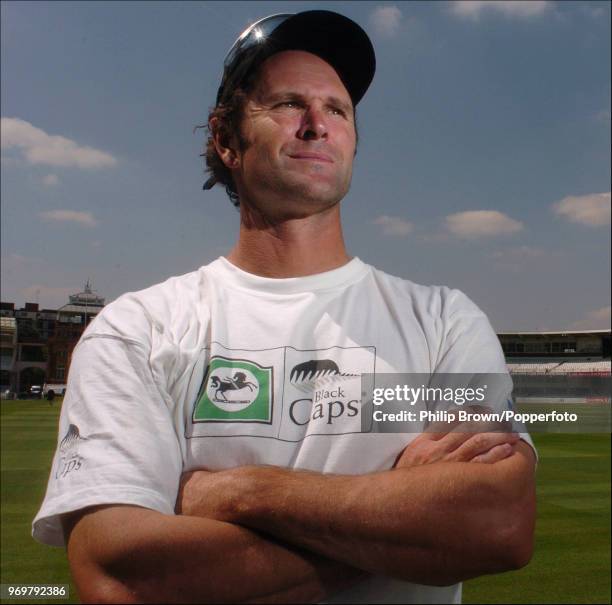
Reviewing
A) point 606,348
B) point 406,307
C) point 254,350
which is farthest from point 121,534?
point 606,348

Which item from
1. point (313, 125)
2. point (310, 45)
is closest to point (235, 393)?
point (313, 125)

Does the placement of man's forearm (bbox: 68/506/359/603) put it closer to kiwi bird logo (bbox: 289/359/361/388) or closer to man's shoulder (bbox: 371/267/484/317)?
kiwi bird logo (bbox: 289/359/361/388)

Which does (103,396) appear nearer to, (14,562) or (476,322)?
(476,322)

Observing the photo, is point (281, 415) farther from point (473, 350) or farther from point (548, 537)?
point (548, 537)

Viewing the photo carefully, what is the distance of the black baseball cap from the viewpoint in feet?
3.26

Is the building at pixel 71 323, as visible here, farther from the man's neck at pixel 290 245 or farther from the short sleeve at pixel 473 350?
the short sleeve at pixel 473 350

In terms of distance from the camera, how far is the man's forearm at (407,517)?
83 cm

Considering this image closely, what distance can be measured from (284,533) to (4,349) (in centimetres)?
69

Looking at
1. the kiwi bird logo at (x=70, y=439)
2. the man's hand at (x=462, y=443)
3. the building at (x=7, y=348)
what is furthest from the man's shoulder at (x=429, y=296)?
the building at (x=7, y=348)

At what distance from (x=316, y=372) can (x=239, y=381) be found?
109 mm

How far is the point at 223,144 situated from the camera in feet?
3.51

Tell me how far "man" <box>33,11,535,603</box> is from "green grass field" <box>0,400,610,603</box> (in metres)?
0.21

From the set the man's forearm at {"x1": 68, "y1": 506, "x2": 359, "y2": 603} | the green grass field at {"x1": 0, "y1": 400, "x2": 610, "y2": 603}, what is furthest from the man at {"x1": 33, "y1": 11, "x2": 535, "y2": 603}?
the green grass field at {"x1": 0, "y1": 400, "x2": 610, "y2": 603}

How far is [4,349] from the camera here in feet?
4.07
